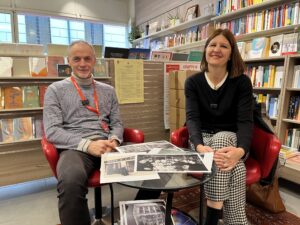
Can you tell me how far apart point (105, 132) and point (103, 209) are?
70 cm

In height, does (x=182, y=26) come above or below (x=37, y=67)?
above

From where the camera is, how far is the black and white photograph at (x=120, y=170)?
3.28 ft

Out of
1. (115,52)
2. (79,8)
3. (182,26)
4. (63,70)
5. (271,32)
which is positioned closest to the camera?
(63,70)

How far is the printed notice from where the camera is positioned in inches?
101

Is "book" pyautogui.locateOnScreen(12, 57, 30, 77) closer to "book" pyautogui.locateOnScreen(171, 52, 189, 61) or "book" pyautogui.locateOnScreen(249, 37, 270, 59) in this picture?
"book" pyautogui.locateOnScreen(171, 52, 189, 61)

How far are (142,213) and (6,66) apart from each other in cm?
168

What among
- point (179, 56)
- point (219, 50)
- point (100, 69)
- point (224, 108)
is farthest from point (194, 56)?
point (224, 108)

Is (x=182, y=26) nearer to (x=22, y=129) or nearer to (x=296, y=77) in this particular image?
(x=296, y=77)

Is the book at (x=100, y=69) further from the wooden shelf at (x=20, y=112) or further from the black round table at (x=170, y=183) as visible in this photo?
the black round table at (x=170, y=183)

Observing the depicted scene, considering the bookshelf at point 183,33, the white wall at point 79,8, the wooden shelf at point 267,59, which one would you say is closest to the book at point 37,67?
the wooden shelf at point 267,59

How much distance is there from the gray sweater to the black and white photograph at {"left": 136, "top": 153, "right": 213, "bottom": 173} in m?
0.50

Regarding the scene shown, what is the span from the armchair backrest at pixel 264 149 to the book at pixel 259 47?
1591 mm

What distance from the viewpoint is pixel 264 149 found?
161cm

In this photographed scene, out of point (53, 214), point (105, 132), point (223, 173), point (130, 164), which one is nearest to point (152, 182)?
point (130, 164)
